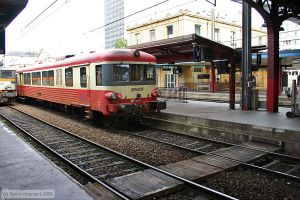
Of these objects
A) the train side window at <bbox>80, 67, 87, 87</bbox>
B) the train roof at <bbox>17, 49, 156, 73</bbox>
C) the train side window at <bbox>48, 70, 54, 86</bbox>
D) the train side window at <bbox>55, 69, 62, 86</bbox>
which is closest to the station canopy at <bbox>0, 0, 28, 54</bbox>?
the train roof at <bbox>17, 49, 156, 73</bbox>

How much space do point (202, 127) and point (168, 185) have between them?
5.82 m

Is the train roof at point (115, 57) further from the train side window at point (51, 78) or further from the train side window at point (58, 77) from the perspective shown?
the train side window at point (51, 78)

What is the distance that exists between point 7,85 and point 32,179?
18.8m

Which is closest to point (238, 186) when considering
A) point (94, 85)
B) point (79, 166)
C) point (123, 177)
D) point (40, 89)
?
point (123, 177)

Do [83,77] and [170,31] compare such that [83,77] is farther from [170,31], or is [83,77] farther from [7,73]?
[170,31]

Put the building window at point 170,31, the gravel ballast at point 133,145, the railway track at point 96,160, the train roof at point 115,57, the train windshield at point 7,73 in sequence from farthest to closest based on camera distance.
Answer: the building window at point 170,31, the train windshield at point 7,73, the train roof at point 115,57, the gravel ballast at point 133,145, the railway track at point 96,160

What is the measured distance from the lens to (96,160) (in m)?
8.25

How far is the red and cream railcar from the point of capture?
11703mm

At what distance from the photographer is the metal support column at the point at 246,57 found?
14.3 m

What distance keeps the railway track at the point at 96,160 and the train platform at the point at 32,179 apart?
707 mm

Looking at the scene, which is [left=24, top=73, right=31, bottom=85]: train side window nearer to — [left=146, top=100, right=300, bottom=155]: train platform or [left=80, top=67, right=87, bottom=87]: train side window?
[left=80, top=67, right=87, bottom=87]: train side window

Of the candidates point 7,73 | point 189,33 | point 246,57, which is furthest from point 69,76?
point 189,33

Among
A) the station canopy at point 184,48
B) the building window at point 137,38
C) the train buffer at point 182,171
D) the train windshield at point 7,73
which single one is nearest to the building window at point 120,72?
the station canopy at point 184,48

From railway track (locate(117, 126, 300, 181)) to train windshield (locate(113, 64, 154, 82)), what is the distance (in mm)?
1965
